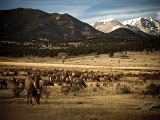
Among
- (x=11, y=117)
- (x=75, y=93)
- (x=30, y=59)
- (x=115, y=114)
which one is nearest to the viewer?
(x=11, y=117)

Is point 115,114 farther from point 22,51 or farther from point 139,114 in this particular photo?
point 22,51

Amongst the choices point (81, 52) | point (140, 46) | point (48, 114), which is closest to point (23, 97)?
point (48, 114)

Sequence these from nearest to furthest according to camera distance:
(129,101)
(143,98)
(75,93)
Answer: (129,101)
(143,98)
(75,93)

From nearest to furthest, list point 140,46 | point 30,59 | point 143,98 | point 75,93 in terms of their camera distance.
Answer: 1. point 143,98
2. point 75,93
3. point 140,46
4. point 30,59

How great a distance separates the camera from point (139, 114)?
1605cm

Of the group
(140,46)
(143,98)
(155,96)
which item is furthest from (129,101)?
(140,46)

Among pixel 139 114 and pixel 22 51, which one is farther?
pixel 22 51

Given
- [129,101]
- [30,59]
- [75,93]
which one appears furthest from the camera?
[30,59]

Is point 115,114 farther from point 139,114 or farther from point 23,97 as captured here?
point 23,97

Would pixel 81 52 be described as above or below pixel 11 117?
above

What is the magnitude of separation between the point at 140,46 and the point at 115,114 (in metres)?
101

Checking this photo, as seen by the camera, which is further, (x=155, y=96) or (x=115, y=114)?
(x=155, y=96)

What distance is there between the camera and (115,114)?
15.9 m

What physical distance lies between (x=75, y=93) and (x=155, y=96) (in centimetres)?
668
